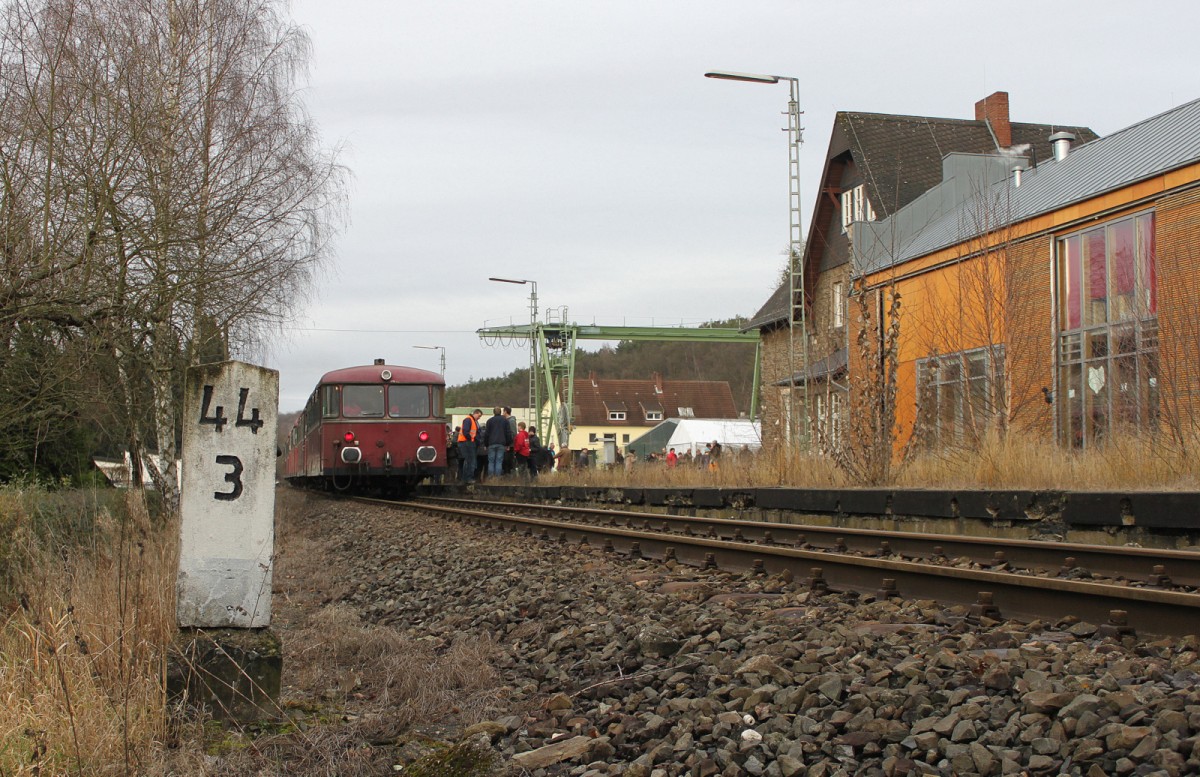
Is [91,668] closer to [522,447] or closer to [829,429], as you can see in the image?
[829,429]

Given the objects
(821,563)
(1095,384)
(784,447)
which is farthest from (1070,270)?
(821,563)

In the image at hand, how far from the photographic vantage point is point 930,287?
23.5 meters

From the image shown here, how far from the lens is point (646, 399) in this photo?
319 feet

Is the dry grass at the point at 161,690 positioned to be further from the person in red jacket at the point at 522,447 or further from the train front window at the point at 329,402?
the train front window at the point at 329,402

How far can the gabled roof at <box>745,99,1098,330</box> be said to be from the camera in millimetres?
33375

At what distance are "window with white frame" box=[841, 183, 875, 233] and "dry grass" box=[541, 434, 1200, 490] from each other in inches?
697

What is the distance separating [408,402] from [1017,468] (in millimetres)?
15629

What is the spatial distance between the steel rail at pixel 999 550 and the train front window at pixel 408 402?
1391 cm

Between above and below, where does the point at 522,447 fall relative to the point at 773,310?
below

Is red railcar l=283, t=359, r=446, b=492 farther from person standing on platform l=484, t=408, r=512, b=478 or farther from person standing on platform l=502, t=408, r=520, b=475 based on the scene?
person standing on platform l=502, t=408, r=520, b=475

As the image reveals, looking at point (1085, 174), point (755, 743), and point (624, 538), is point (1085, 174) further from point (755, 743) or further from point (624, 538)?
point (755, 743)

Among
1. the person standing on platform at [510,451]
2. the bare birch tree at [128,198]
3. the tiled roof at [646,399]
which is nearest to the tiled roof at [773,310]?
the person standing on platform at [510,451]

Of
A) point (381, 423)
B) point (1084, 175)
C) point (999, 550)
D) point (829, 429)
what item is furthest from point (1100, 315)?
point (381, 423)

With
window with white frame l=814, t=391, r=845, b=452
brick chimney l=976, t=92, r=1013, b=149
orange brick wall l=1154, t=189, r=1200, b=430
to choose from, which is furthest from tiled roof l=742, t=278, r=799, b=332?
window with white frame l=814, t=391, r=845, b=452
